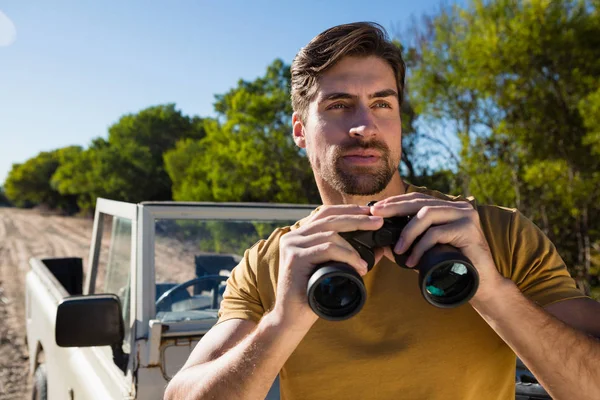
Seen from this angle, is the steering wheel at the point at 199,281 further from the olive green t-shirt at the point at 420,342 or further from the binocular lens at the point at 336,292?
the binocular lens at the point at 336,292

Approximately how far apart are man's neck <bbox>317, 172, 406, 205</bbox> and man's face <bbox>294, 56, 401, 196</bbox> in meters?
0.03

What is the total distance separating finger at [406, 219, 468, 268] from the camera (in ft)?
3.65

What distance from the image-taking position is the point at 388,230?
1.17 meters

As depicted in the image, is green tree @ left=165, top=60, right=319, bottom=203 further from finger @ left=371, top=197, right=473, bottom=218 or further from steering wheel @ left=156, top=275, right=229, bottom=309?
finger @ left=371, top=197, right=473, bottom=218

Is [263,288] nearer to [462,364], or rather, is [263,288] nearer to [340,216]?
[340,216]

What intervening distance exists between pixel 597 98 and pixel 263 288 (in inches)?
325

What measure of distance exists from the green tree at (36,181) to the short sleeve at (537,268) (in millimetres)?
73318

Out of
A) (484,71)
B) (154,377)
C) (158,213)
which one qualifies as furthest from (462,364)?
(484,71)

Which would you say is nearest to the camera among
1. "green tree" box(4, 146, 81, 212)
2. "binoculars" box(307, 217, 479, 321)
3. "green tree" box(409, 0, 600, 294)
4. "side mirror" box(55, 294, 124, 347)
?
"binoculars" box(307, 217, 479, 321)

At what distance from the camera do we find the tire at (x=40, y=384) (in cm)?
355

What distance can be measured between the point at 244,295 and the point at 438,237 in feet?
2.05

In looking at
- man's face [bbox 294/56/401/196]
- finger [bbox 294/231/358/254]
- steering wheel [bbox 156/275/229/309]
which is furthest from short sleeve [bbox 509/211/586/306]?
steering wheel [bbox 156/275/229/309]

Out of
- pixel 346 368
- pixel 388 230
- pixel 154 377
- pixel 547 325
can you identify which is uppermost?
pixel 388 230

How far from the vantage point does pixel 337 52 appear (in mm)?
1566
